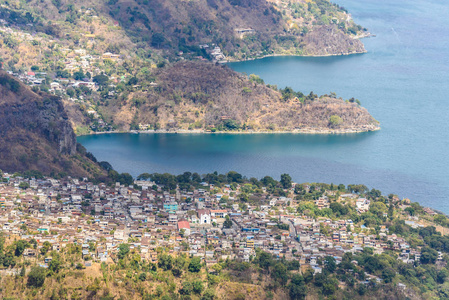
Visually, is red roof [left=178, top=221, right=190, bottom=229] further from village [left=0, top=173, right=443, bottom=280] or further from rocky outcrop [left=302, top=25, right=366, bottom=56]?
rocky outcrop [left=302, top=25, right=366, bottom=56]

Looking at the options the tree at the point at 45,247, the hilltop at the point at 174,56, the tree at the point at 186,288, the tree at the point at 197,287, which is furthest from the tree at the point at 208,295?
the hilltop at the point at 174,56

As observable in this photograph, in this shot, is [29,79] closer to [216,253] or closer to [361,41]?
[216,253]

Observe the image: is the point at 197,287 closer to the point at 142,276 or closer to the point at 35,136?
the point at 142,276

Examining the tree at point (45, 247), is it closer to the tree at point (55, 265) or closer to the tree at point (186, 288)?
the tree at point (55, 265)

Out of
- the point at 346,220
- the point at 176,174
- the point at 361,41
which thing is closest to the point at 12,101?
the point at 176,174

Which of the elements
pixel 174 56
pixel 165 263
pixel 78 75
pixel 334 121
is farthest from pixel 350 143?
pixel 165 263

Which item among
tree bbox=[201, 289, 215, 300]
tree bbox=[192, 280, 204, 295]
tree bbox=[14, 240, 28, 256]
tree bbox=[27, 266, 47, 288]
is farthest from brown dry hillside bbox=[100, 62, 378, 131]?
tree bbox=[27, 266, 47, 288]
